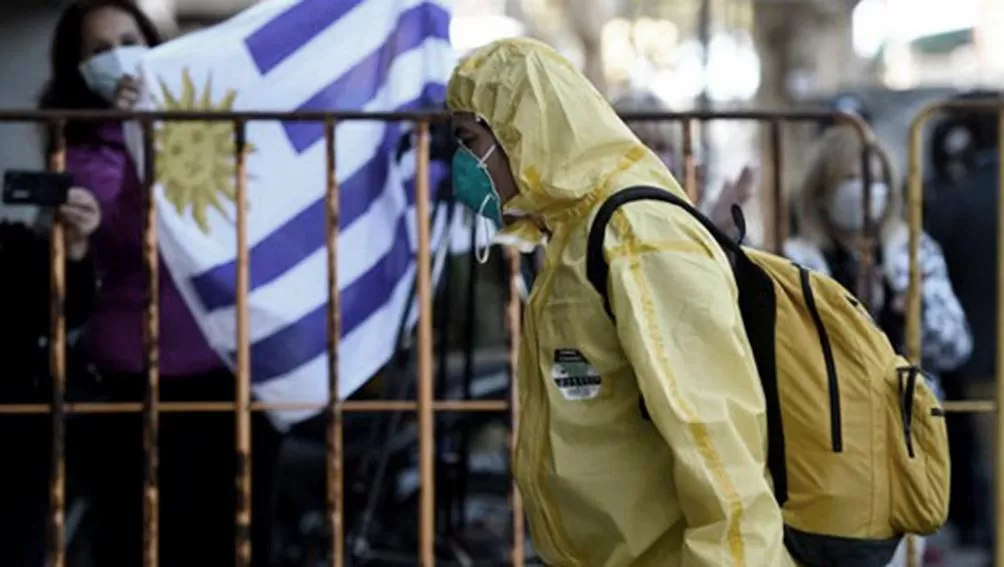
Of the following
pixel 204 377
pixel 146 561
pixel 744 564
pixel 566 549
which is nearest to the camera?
pixel 744 564

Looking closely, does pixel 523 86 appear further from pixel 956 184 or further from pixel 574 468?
pixel 956 184

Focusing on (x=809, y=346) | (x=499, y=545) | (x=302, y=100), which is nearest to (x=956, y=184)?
(x=499, y=545)

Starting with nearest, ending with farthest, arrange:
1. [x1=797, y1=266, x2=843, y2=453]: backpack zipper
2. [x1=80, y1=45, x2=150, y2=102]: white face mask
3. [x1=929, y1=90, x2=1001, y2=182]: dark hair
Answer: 1. [x1=797, y1=266, x2=843, y2=453]: backpack zipper
2. [x1=80, y1=45, x2=150, y2=102]: white face mask
3. [x1=929, y1=90, x2=1001, y2=182]: dark hair

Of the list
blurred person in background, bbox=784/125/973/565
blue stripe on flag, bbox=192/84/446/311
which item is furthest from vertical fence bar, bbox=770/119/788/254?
blue stripe on flag, bbox=192/84/446/311

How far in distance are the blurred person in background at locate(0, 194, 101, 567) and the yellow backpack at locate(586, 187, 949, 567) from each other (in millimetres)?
2287

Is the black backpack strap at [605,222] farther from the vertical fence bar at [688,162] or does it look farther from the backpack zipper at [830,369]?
the vertical fence bar at [688,162]

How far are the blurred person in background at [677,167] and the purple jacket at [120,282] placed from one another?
1361 mm

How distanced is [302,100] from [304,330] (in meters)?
0.65

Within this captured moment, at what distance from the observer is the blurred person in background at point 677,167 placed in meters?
5.24

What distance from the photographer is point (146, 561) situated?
16.5ft

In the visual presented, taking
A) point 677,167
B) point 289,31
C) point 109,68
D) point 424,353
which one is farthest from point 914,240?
point 109,68

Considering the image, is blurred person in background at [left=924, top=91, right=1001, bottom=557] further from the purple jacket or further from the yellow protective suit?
the yellow protective suit

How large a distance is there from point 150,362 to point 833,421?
223 centimetres

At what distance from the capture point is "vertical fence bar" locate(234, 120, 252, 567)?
197 inches
